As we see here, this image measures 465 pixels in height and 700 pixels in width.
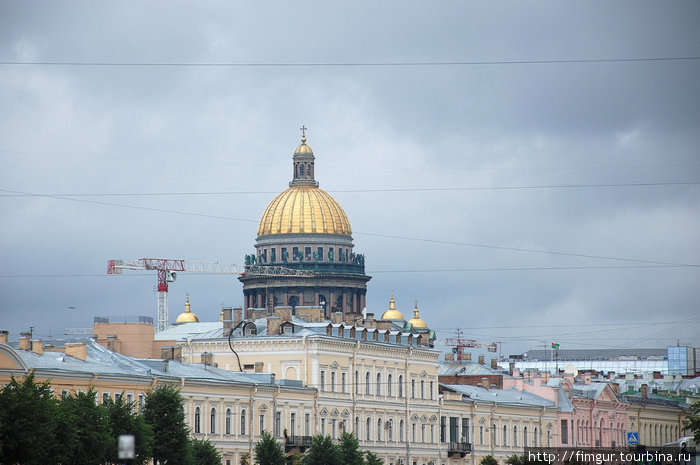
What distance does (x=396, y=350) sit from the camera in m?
76.3

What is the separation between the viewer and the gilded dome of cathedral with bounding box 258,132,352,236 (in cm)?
11006

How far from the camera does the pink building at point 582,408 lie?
293 ft

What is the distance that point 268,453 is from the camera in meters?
60.1

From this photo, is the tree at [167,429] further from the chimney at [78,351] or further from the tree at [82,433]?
the chimney at [78,351]

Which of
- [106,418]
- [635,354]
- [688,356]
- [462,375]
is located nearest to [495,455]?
[462,375]

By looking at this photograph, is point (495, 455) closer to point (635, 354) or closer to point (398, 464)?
point (398, 464)

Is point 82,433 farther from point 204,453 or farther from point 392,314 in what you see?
point 392,314

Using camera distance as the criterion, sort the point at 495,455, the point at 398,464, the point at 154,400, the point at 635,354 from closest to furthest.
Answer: the point at 154,400 < the point at 398,464 < the point at 495,455 < the point at 635,354

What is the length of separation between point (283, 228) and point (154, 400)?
56722mm

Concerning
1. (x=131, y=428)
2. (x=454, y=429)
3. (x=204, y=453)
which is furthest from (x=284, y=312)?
(x=131, y=428)

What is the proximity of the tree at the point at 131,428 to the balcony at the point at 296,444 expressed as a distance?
1476cm

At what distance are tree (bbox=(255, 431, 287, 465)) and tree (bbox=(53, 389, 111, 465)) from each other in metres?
11.4

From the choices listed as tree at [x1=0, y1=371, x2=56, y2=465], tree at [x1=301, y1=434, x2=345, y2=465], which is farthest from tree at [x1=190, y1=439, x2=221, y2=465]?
tree at [x1=0, y1=371, x2=56, y2=465]

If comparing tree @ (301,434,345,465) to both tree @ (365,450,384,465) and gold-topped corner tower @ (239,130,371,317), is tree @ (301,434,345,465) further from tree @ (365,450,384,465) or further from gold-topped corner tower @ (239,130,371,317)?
gold-topped corner tower @ (239,130,371,317)
